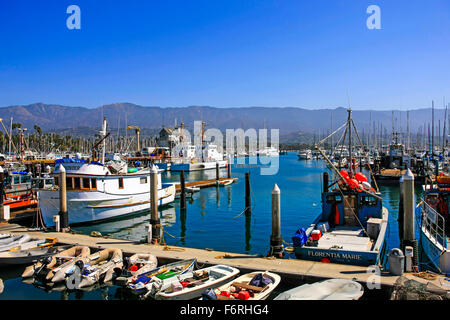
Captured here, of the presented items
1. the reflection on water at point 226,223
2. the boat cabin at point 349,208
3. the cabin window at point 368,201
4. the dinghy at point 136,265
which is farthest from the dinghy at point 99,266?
the cabin window at point 368,201

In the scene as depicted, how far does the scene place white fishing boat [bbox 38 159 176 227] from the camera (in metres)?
23.4

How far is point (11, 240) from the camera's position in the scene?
17016mm

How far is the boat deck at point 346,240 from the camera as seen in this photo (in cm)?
1415

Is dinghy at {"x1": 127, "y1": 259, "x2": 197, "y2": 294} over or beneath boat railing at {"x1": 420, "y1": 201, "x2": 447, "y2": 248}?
beneath

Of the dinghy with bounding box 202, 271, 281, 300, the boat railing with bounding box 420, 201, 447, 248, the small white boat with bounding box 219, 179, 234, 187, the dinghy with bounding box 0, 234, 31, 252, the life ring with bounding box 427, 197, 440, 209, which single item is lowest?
the small white boat with bounding box 219, 179, 234, 187

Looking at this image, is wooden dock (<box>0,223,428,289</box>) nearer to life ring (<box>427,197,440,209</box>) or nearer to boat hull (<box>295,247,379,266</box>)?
boat hull (<box>295,247,379,266</box>)

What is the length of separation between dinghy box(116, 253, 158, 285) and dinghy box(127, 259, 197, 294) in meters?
0.36

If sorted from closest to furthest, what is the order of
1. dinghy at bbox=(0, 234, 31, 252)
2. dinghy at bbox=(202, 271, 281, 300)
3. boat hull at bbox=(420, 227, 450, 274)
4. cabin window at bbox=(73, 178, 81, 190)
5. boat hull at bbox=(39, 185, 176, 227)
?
dinghy at bbox=(202, 271, 281, 300) < boat hull at bbox=(420, 227, 450, 274) < dinghy at bbox=(0, 234, 31, 252) < boat hull at bbox=(39, 185, 176, 227) < cabin window at bbox=(73, 178, 81, 190)

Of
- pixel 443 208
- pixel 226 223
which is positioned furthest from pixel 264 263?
pixel 226 223

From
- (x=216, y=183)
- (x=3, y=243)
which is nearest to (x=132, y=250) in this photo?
(x=3, y=243)

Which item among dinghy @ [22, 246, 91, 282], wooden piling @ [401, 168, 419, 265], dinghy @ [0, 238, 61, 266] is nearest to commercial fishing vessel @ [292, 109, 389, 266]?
wooden piling @ [401, 168, 419, 265]

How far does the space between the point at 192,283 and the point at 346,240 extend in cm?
727
